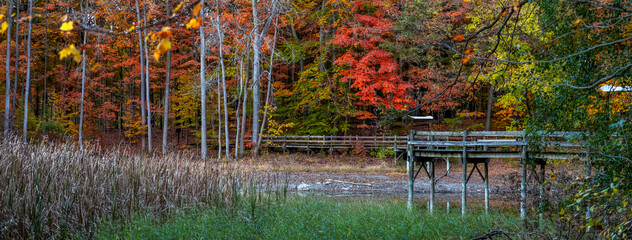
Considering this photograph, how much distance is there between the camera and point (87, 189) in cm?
823

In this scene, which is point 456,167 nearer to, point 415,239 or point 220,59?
point 220,59

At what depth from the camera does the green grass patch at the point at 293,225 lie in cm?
763

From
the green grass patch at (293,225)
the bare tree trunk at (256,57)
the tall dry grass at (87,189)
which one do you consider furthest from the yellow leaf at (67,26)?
the bare tree trunk at (256,57)

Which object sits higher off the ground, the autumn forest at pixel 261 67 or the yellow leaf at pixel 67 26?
the autumn forest at pixel 261 67

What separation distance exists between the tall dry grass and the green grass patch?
1.12ft

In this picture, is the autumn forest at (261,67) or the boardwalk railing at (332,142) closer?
the autumn forest at (261,67)

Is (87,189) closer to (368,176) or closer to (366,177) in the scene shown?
(366,177)

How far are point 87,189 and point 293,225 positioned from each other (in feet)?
12.0

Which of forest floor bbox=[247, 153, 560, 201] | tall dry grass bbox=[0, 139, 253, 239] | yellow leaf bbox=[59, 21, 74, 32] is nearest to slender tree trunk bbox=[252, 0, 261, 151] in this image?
forest floor bbox=[247, 153, 560, 201]

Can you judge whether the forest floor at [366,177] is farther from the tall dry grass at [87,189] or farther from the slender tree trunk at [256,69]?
the tall dry grass at [87,189]

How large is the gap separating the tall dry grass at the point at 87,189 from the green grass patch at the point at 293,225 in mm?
342

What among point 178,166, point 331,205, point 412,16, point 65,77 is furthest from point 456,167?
point 65,77

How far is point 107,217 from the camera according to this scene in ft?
27.5

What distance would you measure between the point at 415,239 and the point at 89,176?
19.1 feet
